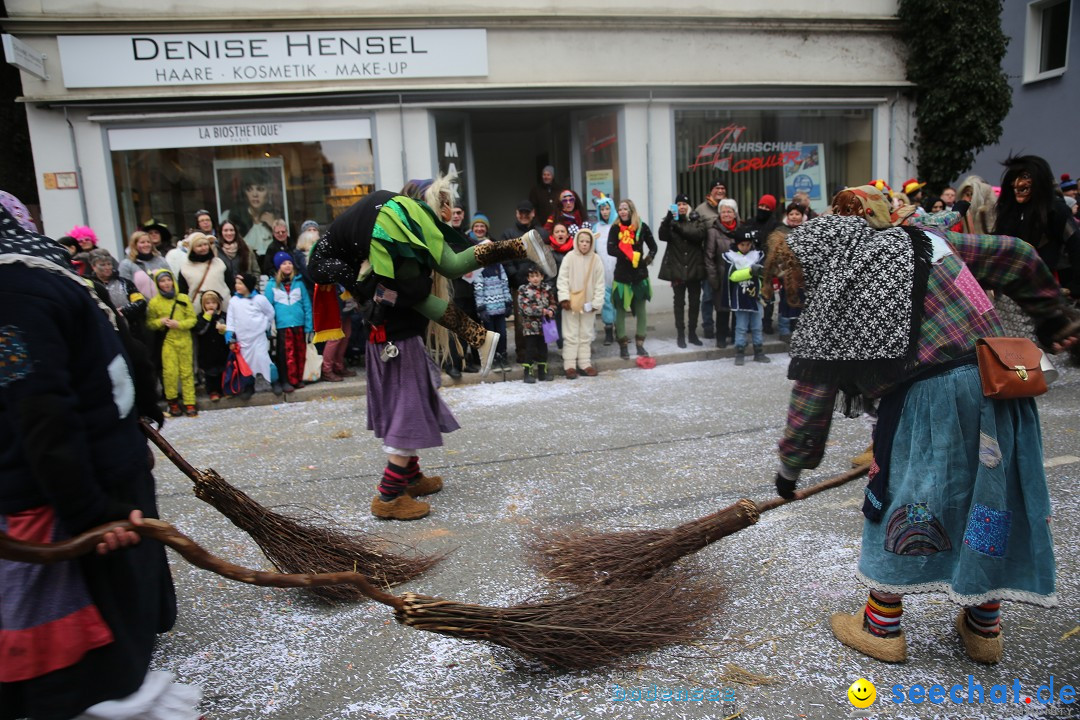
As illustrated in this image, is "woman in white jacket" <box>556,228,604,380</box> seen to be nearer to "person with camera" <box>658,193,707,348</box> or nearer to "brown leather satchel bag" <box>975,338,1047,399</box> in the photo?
"person with camera" <box>658,193,707,348</box>

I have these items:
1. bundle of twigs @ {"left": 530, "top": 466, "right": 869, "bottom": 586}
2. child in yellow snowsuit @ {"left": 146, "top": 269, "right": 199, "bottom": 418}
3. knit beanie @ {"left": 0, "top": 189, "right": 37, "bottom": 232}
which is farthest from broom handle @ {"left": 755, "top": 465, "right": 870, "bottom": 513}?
child in yellow snowsuit @ {"left": 146, "top": 269, "right": 199, "bottom": 418}

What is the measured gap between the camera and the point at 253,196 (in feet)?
37.1

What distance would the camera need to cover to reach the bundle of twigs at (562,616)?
2.66 metres

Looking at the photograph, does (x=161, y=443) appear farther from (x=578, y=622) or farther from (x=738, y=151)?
(x=738, y=151)

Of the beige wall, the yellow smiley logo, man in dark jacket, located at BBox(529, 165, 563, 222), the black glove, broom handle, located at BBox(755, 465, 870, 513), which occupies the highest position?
the beige wall

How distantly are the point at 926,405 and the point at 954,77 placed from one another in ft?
39.4

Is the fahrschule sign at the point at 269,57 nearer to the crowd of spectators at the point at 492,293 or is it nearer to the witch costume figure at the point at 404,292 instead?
the crowd of spectators at the point at 492,293

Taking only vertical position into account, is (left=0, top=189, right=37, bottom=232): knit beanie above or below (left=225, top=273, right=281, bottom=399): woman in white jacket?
above

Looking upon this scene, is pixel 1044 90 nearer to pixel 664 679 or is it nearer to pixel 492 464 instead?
pixel 492 464

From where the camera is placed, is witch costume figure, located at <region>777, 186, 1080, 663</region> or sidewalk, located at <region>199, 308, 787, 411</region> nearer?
witch costume figure, located at <region>777, 186, 1080, 663</region>

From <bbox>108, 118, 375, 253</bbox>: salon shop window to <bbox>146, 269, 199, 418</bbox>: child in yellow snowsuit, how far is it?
3.47m

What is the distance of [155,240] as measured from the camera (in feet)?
29.7

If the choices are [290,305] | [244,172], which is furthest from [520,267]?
[244,172]

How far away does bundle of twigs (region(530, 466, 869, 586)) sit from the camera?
129 inches
